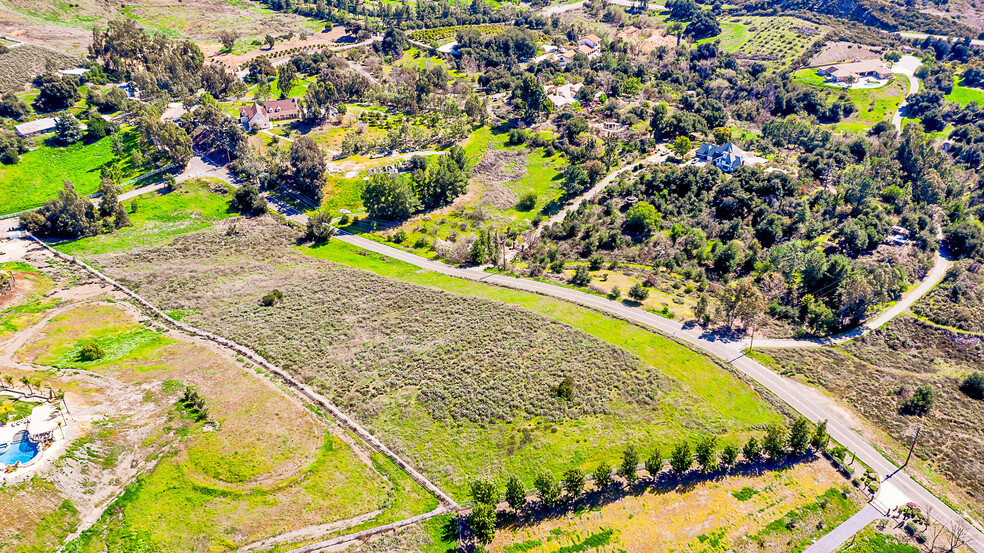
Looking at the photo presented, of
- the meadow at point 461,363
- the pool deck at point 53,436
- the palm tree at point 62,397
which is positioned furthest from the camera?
the meadow at point 461,363

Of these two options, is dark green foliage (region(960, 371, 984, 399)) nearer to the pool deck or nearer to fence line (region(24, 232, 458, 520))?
fence line (region(24, 232, 458, 520))

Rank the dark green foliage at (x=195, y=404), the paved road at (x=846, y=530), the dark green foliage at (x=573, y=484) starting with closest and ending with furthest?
the paved road at (x=846, y=530), the dark green foliage at (x=573, y=484), the dark green foliage at (x=195, y=404)

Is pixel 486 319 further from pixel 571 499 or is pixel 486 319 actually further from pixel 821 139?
pixel 821 139

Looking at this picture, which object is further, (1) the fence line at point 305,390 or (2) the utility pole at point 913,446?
(2) the utility pole at point 913,446

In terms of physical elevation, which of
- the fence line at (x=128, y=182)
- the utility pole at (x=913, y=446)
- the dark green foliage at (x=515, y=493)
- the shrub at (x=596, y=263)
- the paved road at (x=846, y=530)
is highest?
the fence line at (x=128, y=182)

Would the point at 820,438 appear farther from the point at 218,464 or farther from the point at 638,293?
the point at 218,464

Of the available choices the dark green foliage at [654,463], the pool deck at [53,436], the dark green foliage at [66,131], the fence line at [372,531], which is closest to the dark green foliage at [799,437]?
the dark green foliage at [654,463]

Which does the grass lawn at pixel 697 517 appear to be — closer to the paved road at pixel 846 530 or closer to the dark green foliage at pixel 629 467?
the paved road at pixel 846 530
